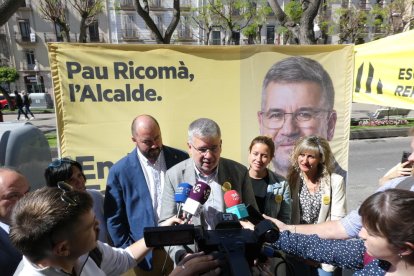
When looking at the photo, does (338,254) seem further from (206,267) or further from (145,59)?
(145,59)

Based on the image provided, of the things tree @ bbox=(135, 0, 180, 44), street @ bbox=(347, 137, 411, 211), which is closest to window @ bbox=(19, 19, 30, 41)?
tree @ bbox=(135, 0, 180, 44)

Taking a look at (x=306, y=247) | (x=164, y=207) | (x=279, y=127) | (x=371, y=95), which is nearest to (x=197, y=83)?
(x=279, y=127)

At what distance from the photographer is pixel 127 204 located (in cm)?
237

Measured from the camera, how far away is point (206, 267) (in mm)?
1043

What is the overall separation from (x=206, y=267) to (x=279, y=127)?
8.56 feet

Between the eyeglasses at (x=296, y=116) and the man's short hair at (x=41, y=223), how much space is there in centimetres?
260

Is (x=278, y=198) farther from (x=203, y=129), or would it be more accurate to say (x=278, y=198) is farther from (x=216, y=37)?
(x=216, y=37)

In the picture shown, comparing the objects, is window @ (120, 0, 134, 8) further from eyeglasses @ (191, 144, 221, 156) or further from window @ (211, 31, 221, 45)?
eyeglasses @ (191, 144, 221, 156)

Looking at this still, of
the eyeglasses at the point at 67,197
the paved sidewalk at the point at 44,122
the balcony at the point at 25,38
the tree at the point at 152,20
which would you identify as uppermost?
the balcony at the point at 25,38

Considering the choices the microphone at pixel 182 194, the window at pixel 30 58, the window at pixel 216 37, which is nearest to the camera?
the microphone at pixel 182 194

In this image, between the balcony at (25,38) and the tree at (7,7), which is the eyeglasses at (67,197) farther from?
the balcony at (25,38)

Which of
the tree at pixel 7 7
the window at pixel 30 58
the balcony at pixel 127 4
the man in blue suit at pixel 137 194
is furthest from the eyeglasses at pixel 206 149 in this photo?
the window at pixel 30 58

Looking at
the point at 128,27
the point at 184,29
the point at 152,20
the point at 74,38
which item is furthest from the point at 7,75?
the point at 152,20

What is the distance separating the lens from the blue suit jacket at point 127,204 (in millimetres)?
2352
